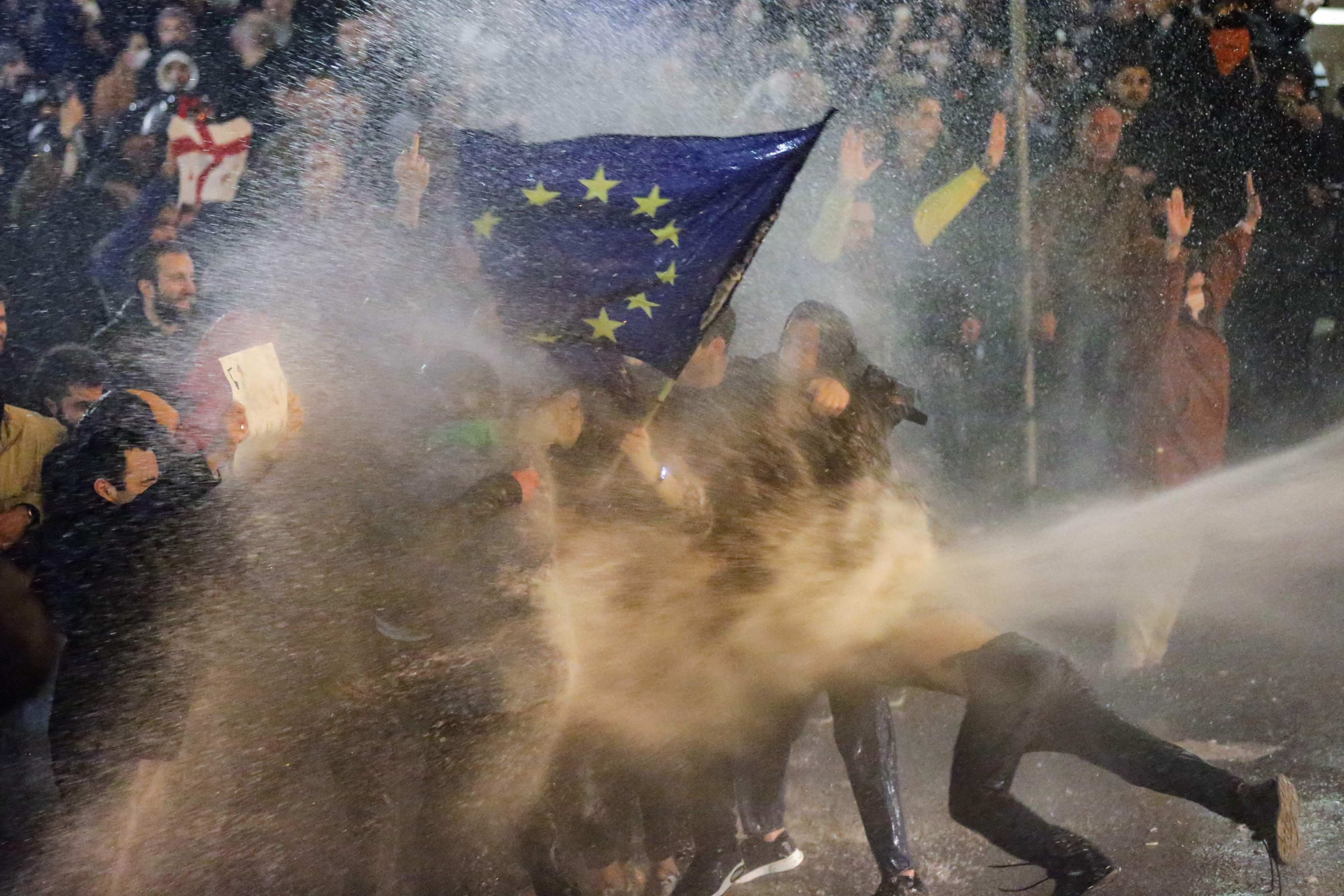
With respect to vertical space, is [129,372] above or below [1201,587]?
below

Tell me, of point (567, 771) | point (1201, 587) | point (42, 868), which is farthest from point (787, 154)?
point (42, 868)

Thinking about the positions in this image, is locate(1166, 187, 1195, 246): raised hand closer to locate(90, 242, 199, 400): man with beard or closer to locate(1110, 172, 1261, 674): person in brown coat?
locate(1110, 172, 1261, 674): person in brown coat

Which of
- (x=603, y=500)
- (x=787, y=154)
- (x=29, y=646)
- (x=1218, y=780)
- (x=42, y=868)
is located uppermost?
(x=787, y=154)

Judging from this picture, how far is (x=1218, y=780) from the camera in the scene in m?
3.57

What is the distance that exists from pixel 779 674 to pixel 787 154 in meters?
1.94

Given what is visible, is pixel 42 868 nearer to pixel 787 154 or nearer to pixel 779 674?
pixel 779 674

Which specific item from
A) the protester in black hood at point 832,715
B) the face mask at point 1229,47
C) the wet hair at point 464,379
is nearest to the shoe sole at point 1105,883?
the protester in black hood at point 832,715

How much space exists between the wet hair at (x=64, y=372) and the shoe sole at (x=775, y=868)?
3.03 metres

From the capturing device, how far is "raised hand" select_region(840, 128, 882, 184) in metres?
5.09

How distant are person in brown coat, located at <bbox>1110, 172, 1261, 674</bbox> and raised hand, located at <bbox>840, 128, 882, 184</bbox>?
4.90 feet

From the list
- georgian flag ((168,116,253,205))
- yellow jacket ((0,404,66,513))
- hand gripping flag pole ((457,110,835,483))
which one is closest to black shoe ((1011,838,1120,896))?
hand gripping flag pole ((457,110,835,483))

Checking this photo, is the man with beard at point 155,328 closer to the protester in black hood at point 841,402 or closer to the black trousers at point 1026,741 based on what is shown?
the protester in black hood at point 841,402

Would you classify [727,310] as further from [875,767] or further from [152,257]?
[152,257]

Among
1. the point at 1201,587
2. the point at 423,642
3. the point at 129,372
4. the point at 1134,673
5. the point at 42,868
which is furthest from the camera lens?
the point at 1201,587
